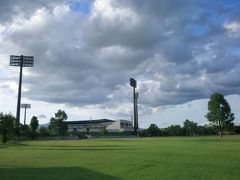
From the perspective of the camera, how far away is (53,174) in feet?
58.9

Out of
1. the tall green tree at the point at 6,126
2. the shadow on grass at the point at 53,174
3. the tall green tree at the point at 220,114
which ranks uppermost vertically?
the tall green tree at the point at 220,114

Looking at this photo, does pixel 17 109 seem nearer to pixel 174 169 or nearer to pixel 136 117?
pixel 136 117

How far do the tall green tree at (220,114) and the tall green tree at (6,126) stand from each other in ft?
196

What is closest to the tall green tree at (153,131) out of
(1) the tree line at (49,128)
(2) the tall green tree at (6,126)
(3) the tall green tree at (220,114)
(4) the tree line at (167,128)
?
(4) the tree line at (167,128)

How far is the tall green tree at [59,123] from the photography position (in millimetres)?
151125

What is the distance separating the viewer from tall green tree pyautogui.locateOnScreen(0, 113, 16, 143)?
216ft

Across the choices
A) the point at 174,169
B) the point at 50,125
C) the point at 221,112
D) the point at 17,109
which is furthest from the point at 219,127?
the point at 174,169

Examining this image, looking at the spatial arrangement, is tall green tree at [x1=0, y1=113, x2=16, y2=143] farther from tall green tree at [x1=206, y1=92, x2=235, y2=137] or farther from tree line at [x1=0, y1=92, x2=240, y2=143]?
tall green tree at [x1=206, y1=92, x2=235, y2=137]

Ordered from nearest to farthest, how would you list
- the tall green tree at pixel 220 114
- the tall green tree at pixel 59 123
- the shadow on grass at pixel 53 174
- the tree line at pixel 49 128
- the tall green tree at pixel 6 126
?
the shadow on grass at pixel 53 174, the tall green tree at pixel 6 126, the tall green tree at pixel 220 114, the tree line at pixel 49 128, the tall green tree at pixel 59 123

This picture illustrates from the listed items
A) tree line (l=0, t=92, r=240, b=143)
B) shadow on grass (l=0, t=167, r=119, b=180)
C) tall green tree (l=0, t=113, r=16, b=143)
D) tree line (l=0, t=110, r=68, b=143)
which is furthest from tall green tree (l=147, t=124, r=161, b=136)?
shadow on grass (l=0, t=167, r=119, b=180)

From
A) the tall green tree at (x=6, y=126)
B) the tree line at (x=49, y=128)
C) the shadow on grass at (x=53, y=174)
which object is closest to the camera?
the shadow on grass at (x=53, y=174)

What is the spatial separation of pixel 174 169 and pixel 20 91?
9463cm

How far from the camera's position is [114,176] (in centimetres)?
1692

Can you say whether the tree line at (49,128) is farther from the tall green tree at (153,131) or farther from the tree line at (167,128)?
the tall green tree at (153,131)
